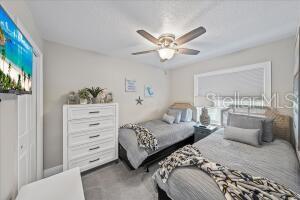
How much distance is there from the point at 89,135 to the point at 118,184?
98 centimetres

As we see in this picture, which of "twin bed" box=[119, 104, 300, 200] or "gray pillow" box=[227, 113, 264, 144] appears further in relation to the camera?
"gray pillow" box=[227, 113, 264, 144]

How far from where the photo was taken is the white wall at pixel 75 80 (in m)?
2.10

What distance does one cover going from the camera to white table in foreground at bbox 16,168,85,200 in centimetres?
104

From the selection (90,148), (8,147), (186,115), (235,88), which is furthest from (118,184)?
(235,88)

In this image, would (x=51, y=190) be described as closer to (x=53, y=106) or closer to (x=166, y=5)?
(x=53, y=106)

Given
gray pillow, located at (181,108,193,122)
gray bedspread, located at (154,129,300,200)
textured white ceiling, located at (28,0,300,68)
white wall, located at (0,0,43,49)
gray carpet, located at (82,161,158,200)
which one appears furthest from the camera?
gray pillow, located at (181,108,193,122)

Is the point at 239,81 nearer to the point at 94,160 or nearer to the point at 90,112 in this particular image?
the point at 90,112

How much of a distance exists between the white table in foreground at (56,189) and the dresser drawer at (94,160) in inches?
35.5

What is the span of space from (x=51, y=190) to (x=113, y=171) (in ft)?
4.07

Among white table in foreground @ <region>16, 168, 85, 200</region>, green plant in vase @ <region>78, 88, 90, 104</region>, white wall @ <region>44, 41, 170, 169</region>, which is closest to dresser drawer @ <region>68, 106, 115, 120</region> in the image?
green plant in vase @ <region>78, 88, 90, 104</region>

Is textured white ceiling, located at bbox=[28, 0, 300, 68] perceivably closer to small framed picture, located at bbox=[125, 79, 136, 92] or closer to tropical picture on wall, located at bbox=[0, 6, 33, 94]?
tropical picture on wall, located at bbox=[0, 6, 33, 94]

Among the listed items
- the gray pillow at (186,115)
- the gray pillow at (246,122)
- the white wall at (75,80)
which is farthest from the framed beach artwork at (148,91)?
the gray pillow at (246,122)

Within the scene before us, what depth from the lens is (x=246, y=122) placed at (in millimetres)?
2053

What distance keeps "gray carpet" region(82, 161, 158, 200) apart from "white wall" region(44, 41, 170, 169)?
2.74 feet
